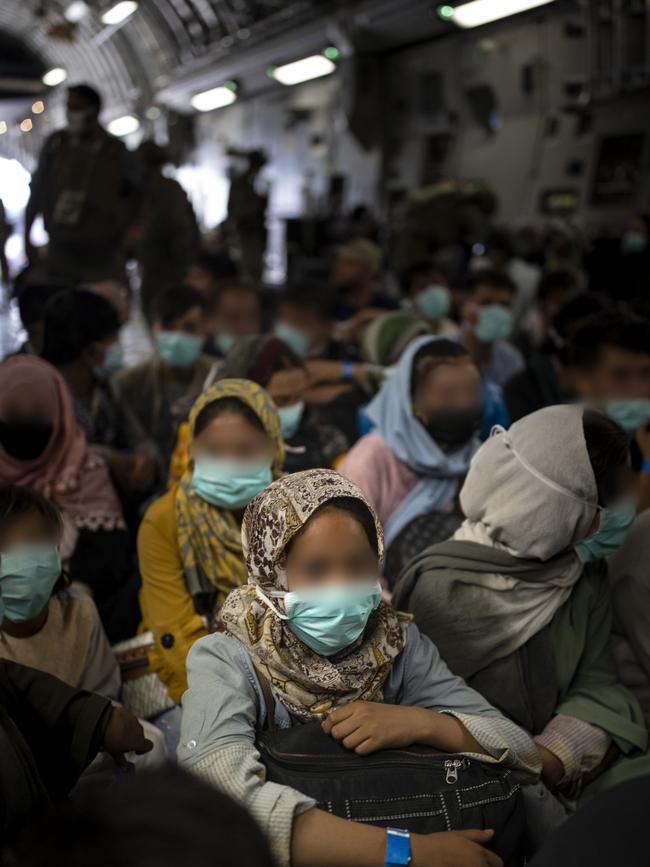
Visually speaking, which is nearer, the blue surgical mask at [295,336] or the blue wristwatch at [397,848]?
the blue wristwatch at [397,848]

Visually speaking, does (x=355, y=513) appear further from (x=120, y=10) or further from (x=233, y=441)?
(x=120, y=10)

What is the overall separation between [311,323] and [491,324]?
109 cm

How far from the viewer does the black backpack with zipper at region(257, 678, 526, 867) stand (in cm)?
154

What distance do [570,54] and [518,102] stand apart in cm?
101

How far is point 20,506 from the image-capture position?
2004mm

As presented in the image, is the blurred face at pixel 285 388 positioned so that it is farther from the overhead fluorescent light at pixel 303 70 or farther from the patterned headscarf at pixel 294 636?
the overhead fluorescent light at pixel 303 70

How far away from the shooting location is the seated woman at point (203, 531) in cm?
241

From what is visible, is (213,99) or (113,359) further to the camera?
(213,99)

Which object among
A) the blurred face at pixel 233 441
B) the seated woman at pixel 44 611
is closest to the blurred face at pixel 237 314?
the blurred face at pixel 233 441

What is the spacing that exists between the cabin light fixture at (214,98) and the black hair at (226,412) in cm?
1548

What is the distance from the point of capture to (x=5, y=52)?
2408 cm

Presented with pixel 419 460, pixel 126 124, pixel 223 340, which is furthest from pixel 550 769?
pixel 126 124

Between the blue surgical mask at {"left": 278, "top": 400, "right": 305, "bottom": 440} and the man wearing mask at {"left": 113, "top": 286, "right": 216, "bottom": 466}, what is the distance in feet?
3.07

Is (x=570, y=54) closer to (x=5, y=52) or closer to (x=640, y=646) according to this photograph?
(x=640, y=646)
